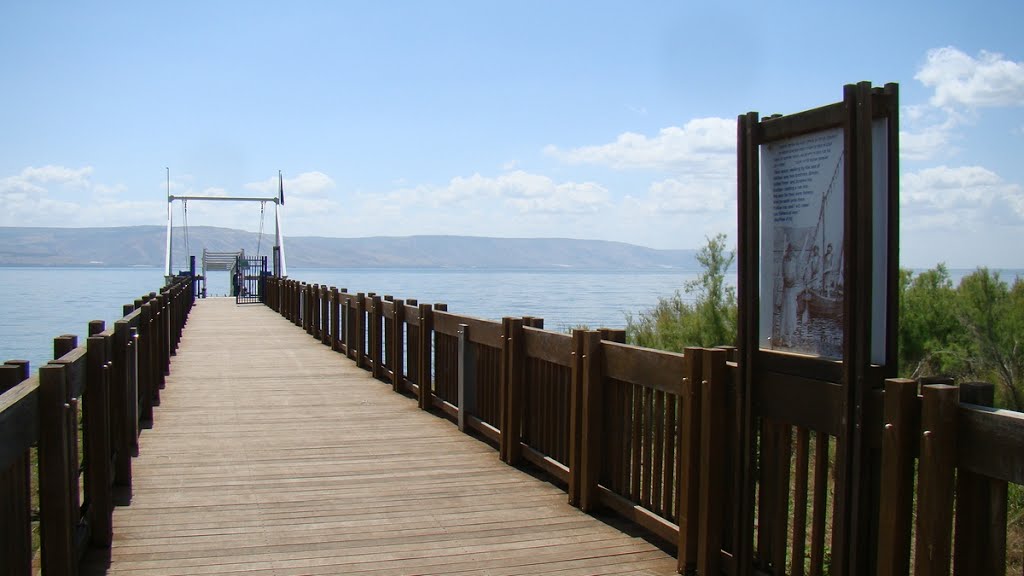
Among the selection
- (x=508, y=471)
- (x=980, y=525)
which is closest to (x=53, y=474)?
(x=508, y=471)

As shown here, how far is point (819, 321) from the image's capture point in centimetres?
388

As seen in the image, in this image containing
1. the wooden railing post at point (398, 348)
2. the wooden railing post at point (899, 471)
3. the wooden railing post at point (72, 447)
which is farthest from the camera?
the wooden railing post at point (398, 348)

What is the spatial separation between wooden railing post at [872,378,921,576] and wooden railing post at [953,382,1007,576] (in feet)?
0.57

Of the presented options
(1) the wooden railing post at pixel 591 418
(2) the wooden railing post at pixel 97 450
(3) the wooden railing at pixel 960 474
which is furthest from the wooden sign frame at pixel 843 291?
(2) the wooden railing post at pixel 97 450

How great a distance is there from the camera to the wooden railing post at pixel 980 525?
3102mm

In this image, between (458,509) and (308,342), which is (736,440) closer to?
(458,509)

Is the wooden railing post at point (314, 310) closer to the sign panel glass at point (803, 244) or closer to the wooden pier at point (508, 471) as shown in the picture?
the wooden pier at point (508, 471)

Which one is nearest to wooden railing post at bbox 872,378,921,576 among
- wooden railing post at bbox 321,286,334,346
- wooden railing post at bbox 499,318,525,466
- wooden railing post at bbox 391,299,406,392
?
wooden railing post at bbox 499,318,525,466

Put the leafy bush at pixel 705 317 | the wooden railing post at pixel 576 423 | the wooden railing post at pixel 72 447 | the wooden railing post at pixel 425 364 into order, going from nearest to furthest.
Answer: the wooden railing post at pixel 72 447, the wooden railing post at pixel 576 423, the wooden railing post at pixel 425 364, the leafy bush at pixel 705 317

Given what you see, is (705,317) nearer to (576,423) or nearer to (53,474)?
(576,423)

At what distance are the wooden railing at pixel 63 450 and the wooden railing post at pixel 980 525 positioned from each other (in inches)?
128

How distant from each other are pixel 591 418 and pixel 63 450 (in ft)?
9.39

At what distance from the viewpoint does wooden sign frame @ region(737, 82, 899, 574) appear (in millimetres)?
3557

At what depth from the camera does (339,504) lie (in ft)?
19.3
